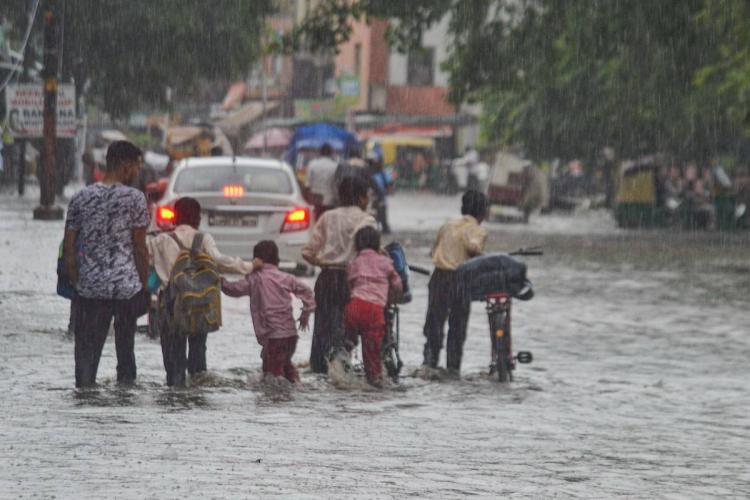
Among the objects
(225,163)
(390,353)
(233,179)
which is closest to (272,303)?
(390,353)

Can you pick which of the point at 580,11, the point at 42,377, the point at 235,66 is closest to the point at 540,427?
the point at 42,377

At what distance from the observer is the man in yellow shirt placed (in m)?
13.5

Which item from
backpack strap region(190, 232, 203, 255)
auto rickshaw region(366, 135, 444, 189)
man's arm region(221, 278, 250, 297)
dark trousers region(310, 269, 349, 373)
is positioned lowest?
auto rickshaw region(366, 135, 444, 189)

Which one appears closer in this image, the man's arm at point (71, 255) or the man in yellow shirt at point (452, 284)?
the man's arm at point (71, 255)

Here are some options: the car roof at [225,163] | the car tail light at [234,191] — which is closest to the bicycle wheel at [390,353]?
the car tail light at [234,191]

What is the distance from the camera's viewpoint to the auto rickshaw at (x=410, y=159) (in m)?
82.9

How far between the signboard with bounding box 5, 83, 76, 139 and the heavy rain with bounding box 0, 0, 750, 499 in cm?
5

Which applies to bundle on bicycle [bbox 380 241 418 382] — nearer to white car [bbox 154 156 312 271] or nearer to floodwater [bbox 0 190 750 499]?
floodwater [bbox 0 190 750 499]

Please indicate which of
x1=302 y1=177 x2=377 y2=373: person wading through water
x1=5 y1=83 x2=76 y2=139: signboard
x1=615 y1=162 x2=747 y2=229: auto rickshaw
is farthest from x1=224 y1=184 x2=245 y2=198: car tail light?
x1=615 y1=162 x2=747 y2=229: auto rickshaw

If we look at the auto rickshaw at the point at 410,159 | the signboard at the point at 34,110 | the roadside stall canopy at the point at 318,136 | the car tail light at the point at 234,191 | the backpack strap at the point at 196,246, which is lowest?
the auto rickshaw at the point at 410,159

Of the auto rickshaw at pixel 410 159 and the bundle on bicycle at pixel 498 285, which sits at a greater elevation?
the bundle on bicycle at pixel 498 285

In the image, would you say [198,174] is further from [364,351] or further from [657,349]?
[364,351]

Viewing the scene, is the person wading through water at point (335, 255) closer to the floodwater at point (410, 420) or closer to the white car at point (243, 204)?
the floodwater at point (410, 420)

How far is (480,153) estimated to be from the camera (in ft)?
269
